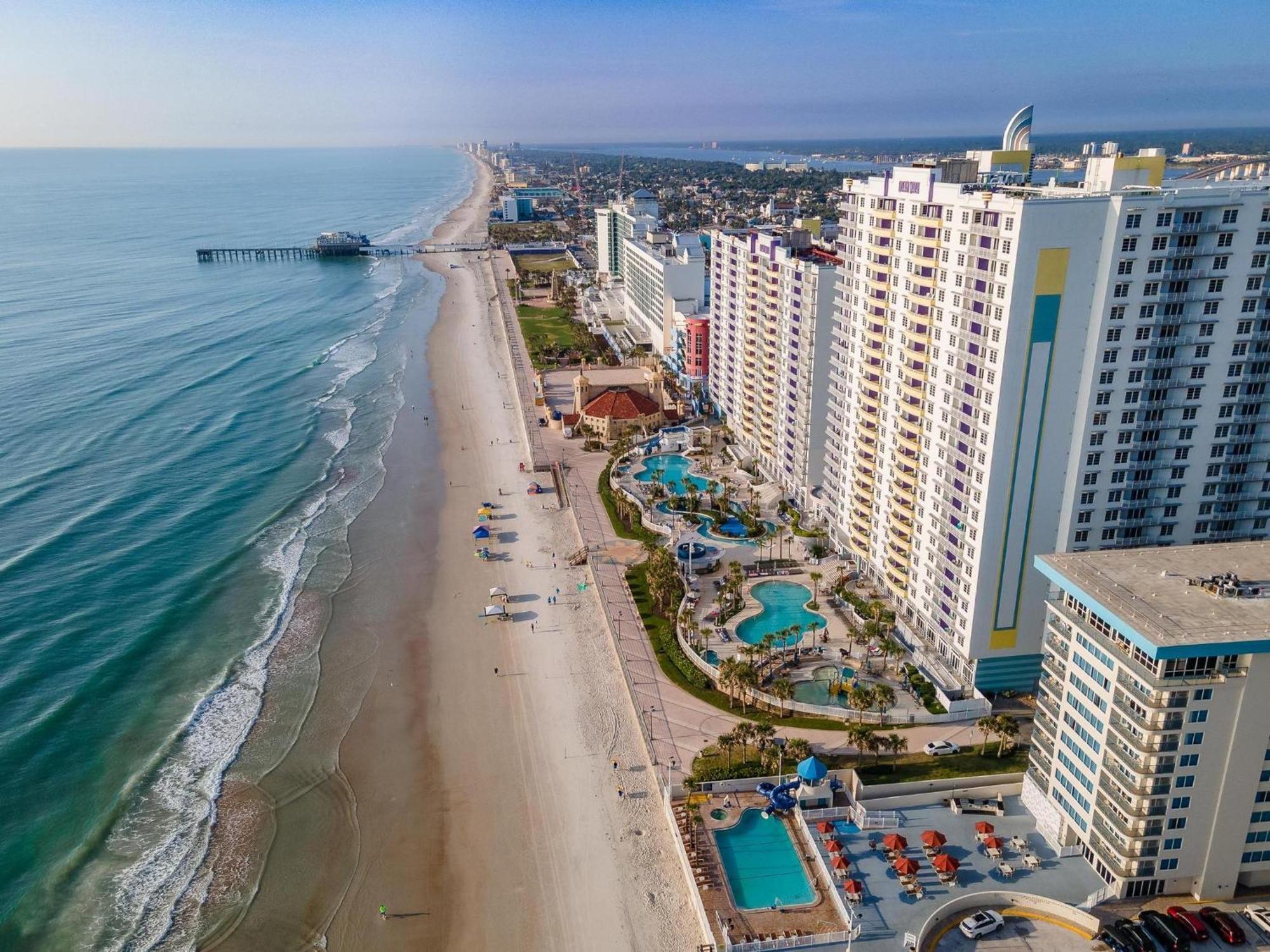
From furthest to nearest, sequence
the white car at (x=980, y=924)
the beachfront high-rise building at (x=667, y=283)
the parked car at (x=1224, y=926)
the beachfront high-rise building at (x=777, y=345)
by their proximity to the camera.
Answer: the beachfront high-rise building at (x=667, y=283), the beachfront high-rise building at (x=777, y=345), the white car at (x=980, y=924), the parked car at (x=1224, y=926)

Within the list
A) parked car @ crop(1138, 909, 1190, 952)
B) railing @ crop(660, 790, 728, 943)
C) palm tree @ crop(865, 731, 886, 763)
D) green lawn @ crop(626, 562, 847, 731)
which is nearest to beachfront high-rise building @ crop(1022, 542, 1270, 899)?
parked car @ crop(1138, 909, 1190, 952)

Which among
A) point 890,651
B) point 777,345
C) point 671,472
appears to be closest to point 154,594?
point 671,472

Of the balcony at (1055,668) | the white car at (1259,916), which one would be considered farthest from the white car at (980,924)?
the balcony at (1055,668)

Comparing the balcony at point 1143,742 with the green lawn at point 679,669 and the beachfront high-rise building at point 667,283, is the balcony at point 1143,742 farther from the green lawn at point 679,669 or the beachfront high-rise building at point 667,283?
the beachfront high-rise building at point 667,283

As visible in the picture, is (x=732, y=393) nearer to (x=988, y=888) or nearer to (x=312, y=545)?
(x=312, y=545)

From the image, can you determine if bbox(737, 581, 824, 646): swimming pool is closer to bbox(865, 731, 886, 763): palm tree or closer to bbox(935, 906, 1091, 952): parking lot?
bbox(865, 731, 886, 763): palm tree

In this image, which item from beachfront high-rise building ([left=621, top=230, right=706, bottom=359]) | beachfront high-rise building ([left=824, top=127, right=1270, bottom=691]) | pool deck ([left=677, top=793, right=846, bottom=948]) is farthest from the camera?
beachfront high-rise building ([left=621, top=230, right=706, bottom=359])
